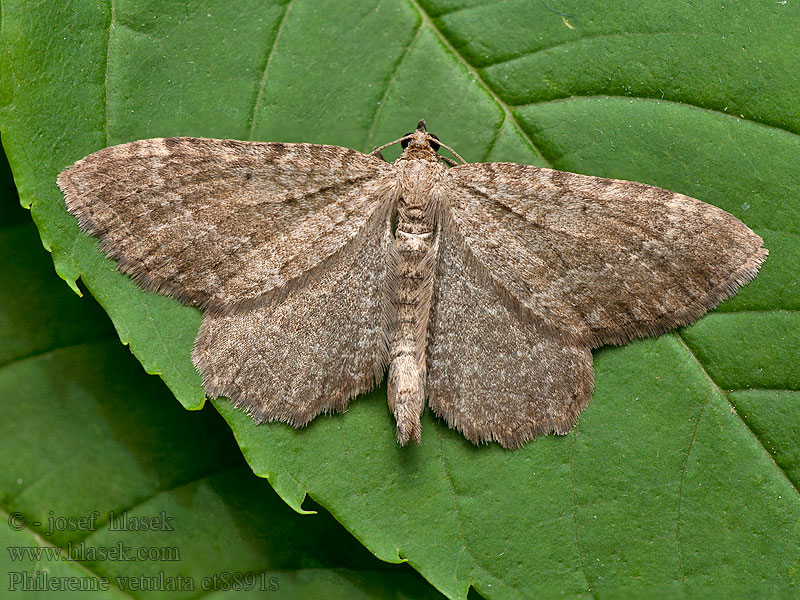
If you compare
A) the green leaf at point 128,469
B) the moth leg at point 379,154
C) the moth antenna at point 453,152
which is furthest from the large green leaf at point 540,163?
the green leaf at point 128,469

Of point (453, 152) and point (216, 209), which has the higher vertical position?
point (453, 152)

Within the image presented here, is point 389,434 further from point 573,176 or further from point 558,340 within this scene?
point 573,176

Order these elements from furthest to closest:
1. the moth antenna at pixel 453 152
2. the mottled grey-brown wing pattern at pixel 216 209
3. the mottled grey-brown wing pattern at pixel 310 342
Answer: the moth antenna at pixel 453 152 < the mottled grey-brown wing pattern at pixel 310 342 < the mottled grey-brown wing pattern at pixel 216 209

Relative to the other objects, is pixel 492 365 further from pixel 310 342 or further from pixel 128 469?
pixel 128 469

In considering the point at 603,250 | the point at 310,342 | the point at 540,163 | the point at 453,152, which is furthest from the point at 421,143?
the point at 310,342

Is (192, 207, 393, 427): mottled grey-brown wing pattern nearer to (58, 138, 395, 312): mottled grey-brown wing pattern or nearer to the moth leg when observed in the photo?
(58, 138, 395, 312): mottled grey-brown wing pattern

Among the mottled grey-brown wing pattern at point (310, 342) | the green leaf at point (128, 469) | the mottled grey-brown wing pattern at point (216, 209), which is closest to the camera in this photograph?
the mottled grey-brown wing pattern at point (216, 209)

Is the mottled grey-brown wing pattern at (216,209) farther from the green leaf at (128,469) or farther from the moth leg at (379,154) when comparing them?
the green leaf at (128,469)
